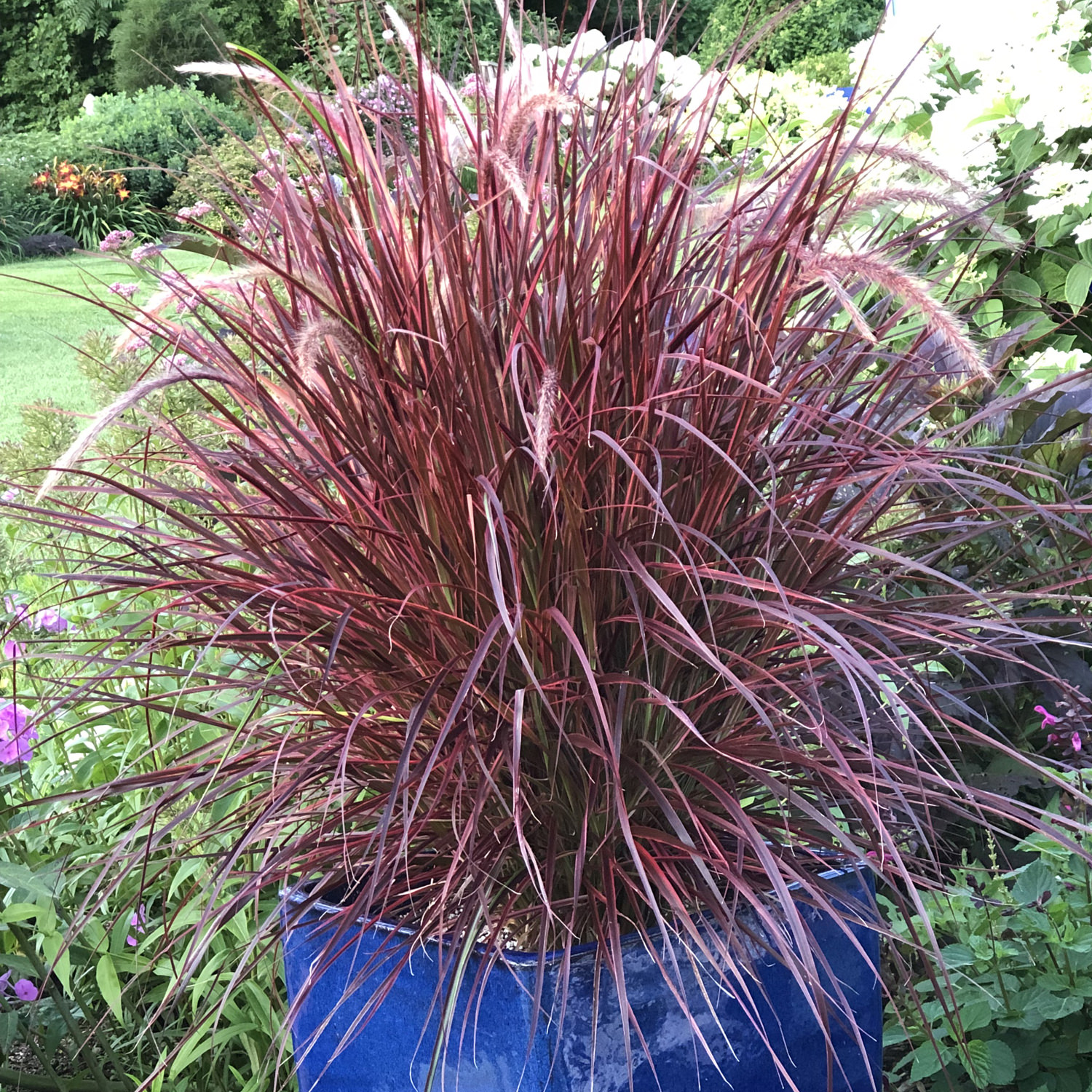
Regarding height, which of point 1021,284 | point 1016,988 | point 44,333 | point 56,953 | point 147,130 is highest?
point 1021,284

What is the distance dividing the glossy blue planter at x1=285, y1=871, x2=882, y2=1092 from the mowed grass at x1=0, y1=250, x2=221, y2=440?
4.17m

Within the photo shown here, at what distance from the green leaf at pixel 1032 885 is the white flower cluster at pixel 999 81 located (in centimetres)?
144

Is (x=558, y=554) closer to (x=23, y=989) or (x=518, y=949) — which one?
(x=518, y=949)

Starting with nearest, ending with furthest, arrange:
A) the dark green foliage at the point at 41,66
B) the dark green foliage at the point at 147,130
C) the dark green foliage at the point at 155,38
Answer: the dark green foliage at the point at 147,130
the dark green foliage at the point at 155,38
the dark green foliage at the point at 41,66

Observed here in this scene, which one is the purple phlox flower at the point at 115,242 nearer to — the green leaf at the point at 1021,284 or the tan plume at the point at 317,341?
the tan plume at the point at 317,341

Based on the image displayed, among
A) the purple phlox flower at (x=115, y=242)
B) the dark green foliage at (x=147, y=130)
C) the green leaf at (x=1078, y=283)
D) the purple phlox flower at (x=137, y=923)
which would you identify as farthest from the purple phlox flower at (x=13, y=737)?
the dark green foliage at (x=147, y=130)

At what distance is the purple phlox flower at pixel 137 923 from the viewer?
163 cm

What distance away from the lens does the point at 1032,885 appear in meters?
1.53

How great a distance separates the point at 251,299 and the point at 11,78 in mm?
18424

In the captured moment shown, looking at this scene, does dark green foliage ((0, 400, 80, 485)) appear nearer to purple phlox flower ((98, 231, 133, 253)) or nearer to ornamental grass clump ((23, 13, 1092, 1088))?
purple phlox flower ((98, 231, 133, 253))

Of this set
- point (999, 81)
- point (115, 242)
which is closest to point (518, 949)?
point (115, 242)

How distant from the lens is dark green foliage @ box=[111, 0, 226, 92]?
15766 mm

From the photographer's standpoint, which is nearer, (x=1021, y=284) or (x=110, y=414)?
(x=110, y=414)

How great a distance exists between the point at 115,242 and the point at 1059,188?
6.62ft
